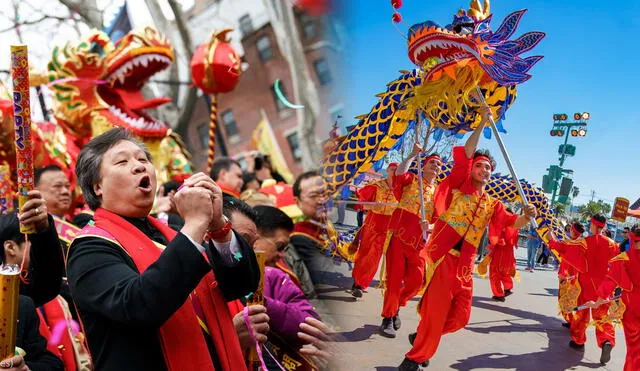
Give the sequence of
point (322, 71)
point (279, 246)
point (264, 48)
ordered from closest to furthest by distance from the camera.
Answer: point (322, 71)
point (279, 246)
point (264, 48)

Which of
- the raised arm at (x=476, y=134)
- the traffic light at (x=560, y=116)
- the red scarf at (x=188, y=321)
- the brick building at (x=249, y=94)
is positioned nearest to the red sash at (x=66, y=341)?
the brick building at (x=249, y=94)

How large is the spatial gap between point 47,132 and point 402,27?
19.1 ft

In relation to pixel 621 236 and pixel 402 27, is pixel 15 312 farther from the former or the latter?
pixel 621 236

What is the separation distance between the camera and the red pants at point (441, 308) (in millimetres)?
1591

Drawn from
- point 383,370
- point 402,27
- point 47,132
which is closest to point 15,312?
point 383,370

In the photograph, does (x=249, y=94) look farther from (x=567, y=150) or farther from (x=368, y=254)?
(x=567, y=150)

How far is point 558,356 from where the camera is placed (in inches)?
61.8

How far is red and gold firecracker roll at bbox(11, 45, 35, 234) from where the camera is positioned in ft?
5.68

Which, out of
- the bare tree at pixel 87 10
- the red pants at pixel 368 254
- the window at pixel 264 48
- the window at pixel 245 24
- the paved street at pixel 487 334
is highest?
the bare tree at pixel 87 10

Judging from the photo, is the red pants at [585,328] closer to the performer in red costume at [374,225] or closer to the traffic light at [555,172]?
the traffic light at [555,172]

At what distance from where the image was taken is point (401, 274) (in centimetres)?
174

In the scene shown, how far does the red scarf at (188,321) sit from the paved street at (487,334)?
0.28 m

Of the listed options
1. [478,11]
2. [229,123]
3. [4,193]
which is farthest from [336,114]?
[229,123]

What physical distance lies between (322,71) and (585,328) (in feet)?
3.16
